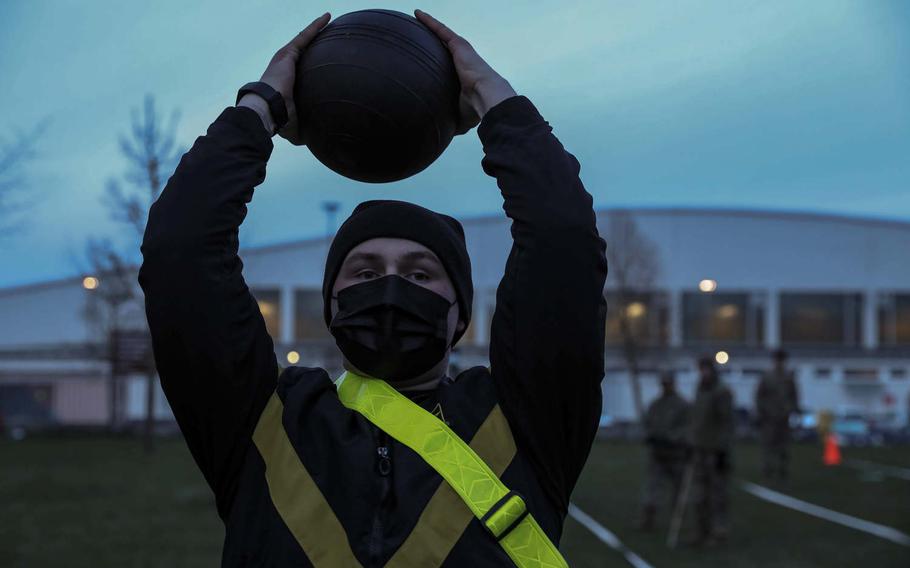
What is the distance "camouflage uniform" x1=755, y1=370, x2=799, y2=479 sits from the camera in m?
17.1

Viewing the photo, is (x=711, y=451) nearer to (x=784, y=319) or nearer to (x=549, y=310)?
(x=549, y=310)

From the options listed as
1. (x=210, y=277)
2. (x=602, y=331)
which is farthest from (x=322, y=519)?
(x=602, y=331)

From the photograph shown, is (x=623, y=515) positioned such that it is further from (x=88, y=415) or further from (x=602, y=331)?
(x=88, y=415)

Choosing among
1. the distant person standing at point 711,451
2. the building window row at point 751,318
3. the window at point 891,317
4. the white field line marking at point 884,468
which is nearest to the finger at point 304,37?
the distant person standing at point 711,451

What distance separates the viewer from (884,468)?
21.2 meters

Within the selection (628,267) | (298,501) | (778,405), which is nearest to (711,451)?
(778,405)

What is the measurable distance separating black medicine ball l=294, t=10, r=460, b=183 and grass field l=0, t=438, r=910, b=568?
7376mm

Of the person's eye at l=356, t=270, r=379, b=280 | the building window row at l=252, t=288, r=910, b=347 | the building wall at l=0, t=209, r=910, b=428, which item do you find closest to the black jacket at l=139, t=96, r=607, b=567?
the person's eye at l=356, t=270, r=379, b=280

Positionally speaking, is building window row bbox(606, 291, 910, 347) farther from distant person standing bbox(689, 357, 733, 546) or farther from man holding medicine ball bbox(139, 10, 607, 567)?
man holding medicine ball bbox(139, 10, 607, 567)

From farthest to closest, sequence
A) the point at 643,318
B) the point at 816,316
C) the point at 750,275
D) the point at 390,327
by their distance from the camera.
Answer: the point at 816,316 < the point at 750,275 < the point at 643,318 < the point at 390,327

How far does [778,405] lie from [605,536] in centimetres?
740

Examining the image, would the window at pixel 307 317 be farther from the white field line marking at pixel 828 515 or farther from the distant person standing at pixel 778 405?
the white field line marking at pixel 828 515

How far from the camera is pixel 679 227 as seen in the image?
48.5m

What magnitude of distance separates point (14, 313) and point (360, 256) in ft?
185
